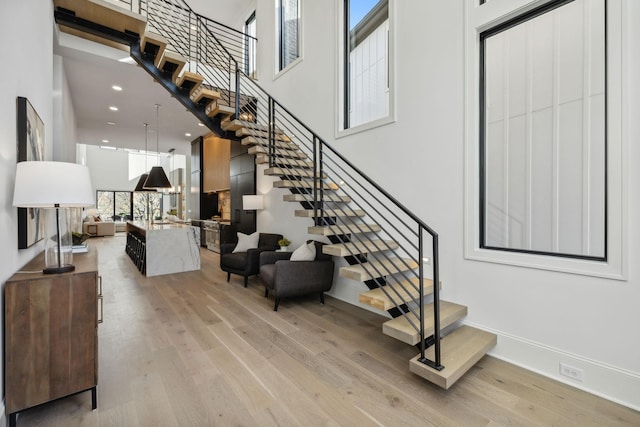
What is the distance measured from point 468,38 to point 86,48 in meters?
5.01

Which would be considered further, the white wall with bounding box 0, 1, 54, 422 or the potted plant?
the potted plant

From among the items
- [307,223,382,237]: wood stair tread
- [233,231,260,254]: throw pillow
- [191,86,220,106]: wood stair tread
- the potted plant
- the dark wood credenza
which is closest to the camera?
the dark wood credenza

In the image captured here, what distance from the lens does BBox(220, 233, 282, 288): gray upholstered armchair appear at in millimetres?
4664

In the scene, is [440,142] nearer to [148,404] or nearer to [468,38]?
[468,38]

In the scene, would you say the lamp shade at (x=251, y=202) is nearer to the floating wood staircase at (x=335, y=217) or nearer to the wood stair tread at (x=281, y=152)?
the floating wood staircase at (x=335, y=217)

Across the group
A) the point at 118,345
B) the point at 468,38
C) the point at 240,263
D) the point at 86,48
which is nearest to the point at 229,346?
the point at 118,345

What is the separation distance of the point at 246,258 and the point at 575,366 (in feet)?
13.4

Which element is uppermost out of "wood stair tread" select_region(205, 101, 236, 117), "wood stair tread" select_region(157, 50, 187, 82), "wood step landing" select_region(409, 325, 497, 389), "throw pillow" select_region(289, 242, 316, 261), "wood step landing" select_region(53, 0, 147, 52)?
"wood step landing" select_region(53, 0, 147, 52)

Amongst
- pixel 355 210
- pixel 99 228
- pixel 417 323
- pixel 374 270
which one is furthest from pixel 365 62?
pixel 99 228

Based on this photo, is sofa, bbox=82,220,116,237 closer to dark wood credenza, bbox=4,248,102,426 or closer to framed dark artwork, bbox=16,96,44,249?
framed dark artwork, bbox=16,96,44,249

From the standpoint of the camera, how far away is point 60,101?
4035 mm

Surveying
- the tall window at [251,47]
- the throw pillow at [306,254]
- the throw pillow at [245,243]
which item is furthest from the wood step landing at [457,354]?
the tall window at [251,47]

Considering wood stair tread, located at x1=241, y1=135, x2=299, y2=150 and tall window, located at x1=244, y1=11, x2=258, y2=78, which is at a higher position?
tall window, located at x1=244, y1=11, x2=258, y2=78

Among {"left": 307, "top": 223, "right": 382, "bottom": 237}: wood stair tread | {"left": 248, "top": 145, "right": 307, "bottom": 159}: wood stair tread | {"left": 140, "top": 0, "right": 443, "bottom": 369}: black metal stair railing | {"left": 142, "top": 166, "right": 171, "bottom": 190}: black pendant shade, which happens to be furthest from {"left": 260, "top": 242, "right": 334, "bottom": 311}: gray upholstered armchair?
{"left": 142, "top": 166, "right": 171, "bottom": 190}: black pendant shade
